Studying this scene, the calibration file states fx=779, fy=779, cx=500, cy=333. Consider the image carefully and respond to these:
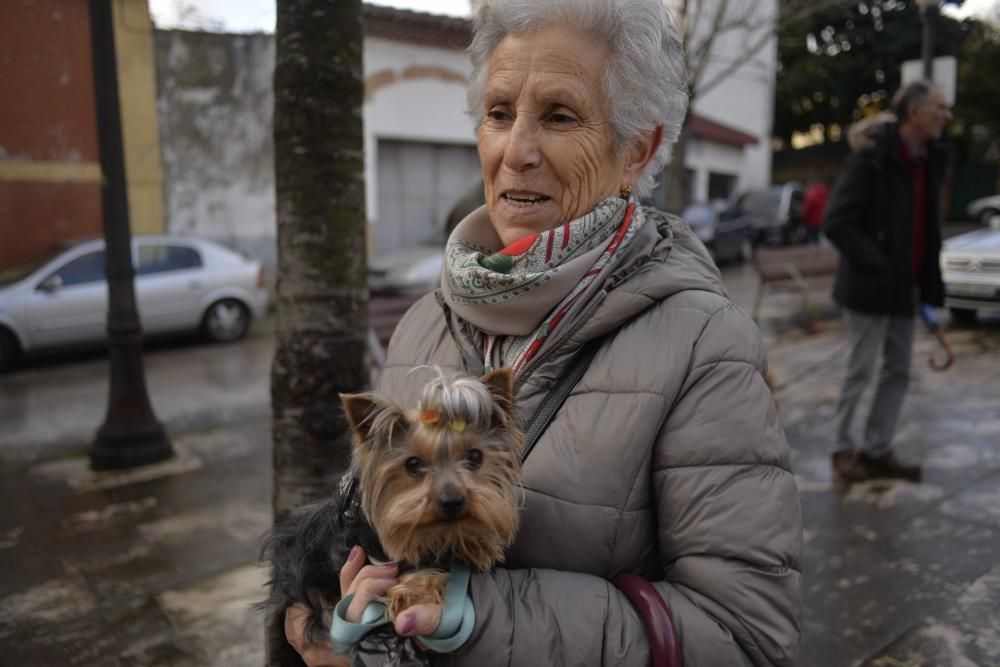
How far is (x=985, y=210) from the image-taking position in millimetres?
26922

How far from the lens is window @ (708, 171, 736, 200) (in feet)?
85.3

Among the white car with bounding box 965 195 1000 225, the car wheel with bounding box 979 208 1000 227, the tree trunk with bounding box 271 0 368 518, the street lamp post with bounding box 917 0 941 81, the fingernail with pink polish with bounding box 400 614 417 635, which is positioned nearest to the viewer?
the fingernail with pink polish with bounding box 400 614 417 635

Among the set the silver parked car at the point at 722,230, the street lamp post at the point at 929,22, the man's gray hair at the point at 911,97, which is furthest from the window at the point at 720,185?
the man's gray hair at the point at 911,97

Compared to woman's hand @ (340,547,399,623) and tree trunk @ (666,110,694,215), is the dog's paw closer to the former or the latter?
woman's hand @ (340,547,399,623)

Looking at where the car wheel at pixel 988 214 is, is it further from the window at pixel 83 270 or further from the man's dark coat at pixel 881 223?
the window at pixel 83 270

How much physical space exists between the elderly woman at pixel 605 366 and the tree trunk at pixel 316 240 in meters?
1.28

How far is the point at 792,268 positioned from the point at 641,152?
10767mm

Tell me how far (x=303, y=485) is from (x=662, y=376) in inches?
82.5

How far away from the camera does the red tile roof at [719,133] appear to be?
23.6 metres

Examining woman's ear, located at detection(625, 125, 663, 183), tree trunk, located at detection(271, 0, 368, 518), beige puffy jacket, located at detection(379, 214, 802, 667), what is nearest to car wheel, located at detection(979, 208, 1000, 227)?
tree trunk, located at detection(271, 0, 368, 518)

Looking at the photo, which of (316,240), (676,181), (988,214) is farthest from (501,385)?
(988,214)

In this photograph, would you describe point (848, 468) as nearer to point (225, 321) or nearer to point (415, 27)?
point (225, 321)

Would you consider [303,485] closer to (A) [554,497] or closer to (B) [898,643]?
(A) [554,497]

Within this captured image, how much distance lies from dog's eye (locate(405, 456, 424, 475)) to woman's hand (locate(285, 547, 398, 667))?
0.18 metres
